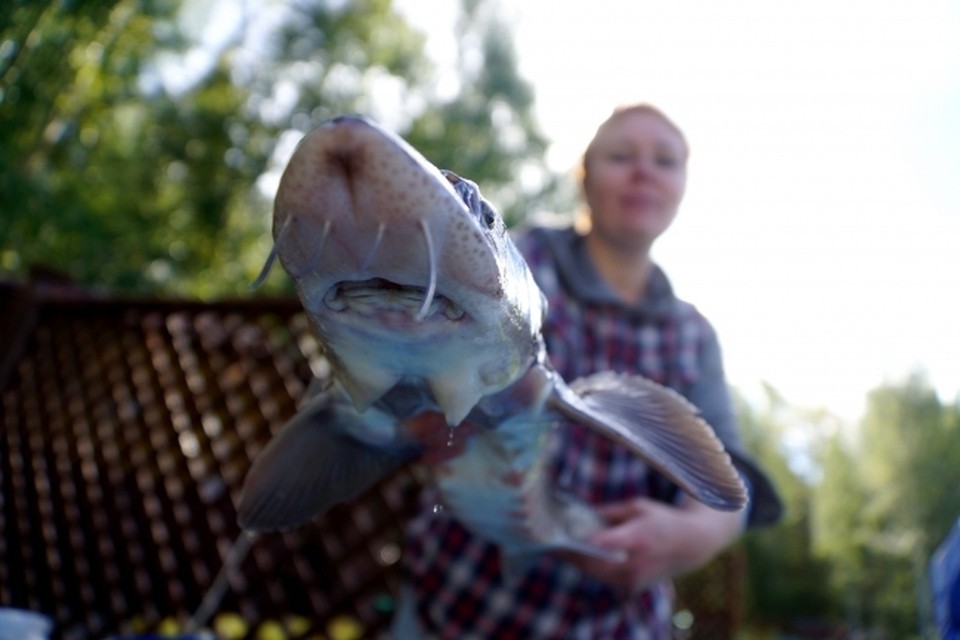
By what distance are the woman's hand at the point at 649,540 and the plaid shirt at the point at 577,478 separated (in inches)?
3.9

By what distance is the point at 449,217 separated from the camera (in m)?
0.60

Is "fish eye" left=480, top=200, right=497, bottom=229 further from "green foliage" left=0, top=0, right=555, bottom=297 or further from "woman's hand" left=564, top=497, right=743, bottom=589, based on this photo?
"green foliage" left=0, top=0, right=555, bottom=297

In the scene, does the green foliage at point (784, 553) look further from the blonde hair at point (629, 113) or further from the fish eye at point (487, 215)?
the fish eye at point (487, 215)

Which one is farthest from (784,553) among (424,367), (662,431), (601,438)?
(424,367)

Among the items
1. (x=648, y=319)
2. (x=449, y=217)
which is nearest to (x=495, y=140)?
(x=648, y=319)

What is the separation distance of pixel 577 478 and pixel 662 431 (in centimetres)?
66

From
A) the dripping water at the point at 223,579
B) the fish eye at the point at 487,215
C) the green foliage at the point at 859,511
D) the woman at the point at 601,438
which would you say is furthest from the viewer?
the green foliage at the point at 859,511

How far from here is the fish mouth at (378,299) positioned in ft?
2.10

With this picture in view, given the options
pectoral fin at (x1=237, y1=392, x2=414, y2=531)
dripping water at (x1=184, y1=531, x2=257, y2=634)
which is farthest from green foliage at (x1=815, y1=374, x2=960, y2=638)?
pectoral fin at (x1=237, y1=392, x2=414, y2=531)

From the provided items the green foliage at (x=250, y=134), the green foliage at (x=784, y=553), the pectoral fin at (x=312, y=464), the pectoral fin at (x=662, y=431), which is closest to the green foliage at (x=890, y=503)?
the green foliage at (x=784, y=553)

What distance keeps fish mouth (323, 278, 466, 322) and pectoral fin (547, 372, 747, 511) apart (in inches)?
13.6

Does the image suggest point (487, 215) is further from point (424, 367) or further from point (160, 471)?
point (160, 471)

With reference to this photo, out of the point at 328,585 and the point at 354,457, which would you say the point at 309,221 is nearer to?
the point at 354,457

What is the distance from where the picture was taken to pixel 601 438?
5.38ft
